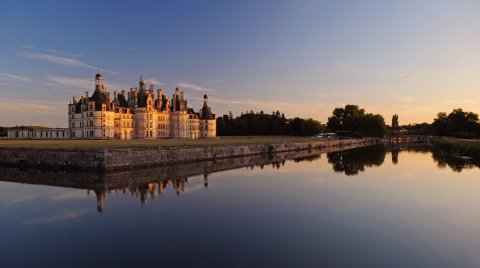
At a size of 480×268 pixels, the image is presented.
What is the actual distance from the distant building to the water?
46.9 m

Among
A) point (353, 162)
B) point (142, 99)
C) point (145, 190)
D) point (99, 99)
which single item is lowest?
point (353, 162)

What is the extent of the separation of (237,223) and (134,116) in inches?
2658

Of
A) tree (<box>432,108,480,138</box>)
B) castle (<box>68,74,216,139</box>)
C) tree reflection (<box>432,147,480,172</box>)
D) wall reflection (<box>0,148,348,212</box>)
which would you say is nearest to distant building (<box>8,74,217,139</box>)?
castle (<box>68,74,216,139</box>)

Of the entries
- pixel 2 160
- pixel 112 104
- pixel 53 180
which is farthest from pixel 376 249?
pixel 112 104

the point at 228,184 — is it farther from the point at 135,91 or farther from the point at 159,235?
the point at 135,91

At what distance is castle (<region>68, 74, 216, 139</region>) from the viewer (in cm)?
6750

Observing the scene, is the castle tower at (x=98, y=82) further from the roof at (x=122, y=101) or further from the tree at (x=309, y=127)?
the tree at (x=309, y=127)

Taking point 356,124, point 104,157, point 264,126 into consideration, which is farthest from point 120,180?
point 356,124

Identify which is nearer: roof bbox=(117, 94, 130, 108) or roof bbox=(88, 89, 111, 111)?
roof bbox=(88, 89, 111, 111)

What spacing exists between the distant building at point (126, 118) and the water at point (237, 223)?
46851 millimetres

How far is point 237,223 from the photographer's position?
12742 millimetres

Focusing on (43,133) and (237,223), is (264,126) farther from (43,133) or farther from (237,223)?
(237,223)

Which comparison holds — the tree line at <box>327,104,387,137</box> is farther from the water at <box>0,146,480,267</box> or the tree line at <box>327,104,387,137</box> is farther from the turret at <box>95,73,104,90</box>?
the water at <box>0,146,480,267</box>

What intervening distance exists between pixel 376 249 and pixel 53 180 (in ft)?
67.3
